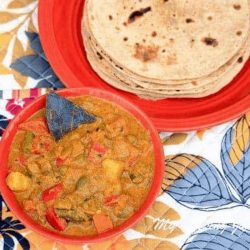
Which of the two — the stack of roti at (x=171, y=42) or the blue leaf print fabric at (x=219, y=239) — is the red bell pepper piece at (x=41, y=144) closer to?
the stack of roti at (x=171, y=42)

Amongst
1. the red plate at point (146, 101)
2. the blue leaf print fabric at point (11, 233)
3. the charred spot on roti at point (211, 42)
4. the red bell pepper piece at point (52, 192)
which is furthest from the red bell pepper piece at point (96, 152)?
the charred spot on roti at point (211, 42)

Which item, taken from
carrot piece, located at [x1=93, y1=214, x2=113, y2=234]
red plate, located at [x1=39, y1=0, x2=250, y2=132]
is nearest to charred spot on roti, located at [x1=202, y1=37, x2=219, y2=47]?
red plate, located at [x1=39, y1=0, x2=250, y2=132]

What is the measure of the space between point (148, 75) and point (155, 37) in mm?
124

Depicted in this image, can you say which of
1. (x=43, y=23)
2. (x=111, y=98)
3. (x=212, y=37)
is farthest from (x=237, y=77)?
(x=43, y=23)

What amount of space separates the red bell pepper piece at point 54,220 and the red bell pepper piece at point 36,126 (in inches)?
8.8

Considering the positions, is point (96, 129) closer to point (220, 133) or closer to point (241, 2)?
point (220, 133)

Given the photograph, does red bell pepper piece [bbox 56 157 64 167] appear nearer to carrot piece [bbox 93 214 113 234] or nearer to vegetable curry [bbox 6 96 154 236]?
vegetable curry [bbox 6 96 154 236]

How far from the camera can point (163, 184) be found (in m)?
1.89

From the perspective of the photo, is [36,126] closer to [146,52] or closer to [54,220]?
[54,220]

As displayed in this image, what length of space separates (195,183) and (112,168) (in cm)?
34

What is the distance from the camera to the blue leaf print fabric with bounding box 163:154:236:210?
1887mm

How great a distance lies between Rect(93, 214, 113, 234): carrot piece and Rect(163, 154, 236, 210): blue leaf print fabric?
271mm

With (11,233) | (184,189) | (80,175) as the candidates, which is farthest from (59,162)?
(184,189)

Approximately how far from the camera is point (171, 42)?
6.09ft
